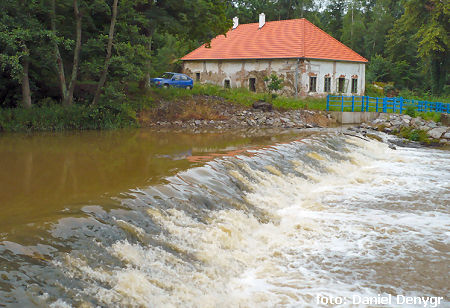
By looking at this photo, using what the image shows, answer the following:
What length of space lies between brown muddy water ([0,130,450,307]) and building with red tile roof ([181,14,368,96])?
19.7 metres

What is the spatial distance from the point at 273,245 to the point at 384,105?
2260cm

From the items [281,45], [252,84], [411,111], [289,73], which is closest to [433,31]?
[281,45]

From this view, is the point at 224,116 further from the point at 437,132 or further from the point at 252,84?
the point at 437,132

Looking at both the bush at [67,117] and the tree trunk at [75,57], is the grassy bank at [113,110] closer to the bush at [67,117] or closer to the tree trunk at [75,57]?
the bush at [67,117]

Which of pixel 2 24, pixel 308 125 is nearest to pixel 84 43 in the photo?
pixel 2 24

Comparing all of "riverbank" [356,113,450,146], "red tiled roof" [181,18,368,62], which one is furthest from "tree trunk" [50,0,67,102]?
"red tiled roof" [181,18,368,62]

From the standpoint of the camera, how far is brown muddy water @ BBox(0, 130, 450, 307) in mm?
6098

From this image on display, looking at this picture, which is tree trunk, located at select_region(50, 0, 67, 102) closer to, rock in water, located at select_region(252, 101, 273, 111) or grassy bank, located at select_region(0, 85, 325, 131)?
grassy bank, located at select_region(0, 85, 325, 131)

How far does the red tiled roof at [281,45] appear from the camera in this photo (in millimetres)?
34406

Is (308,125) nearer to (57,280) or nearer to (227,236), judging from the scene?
(227,236)

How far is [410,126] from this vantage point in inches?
1006

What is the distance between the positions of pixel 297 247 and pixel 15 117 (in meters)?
15.9

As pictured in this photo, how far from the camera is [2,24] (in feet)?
60.5

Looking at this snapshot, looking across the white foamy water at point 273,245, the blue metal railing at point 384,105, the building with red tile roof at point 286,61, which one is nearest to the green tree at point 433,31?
the building with red tile roof at point 286,61
